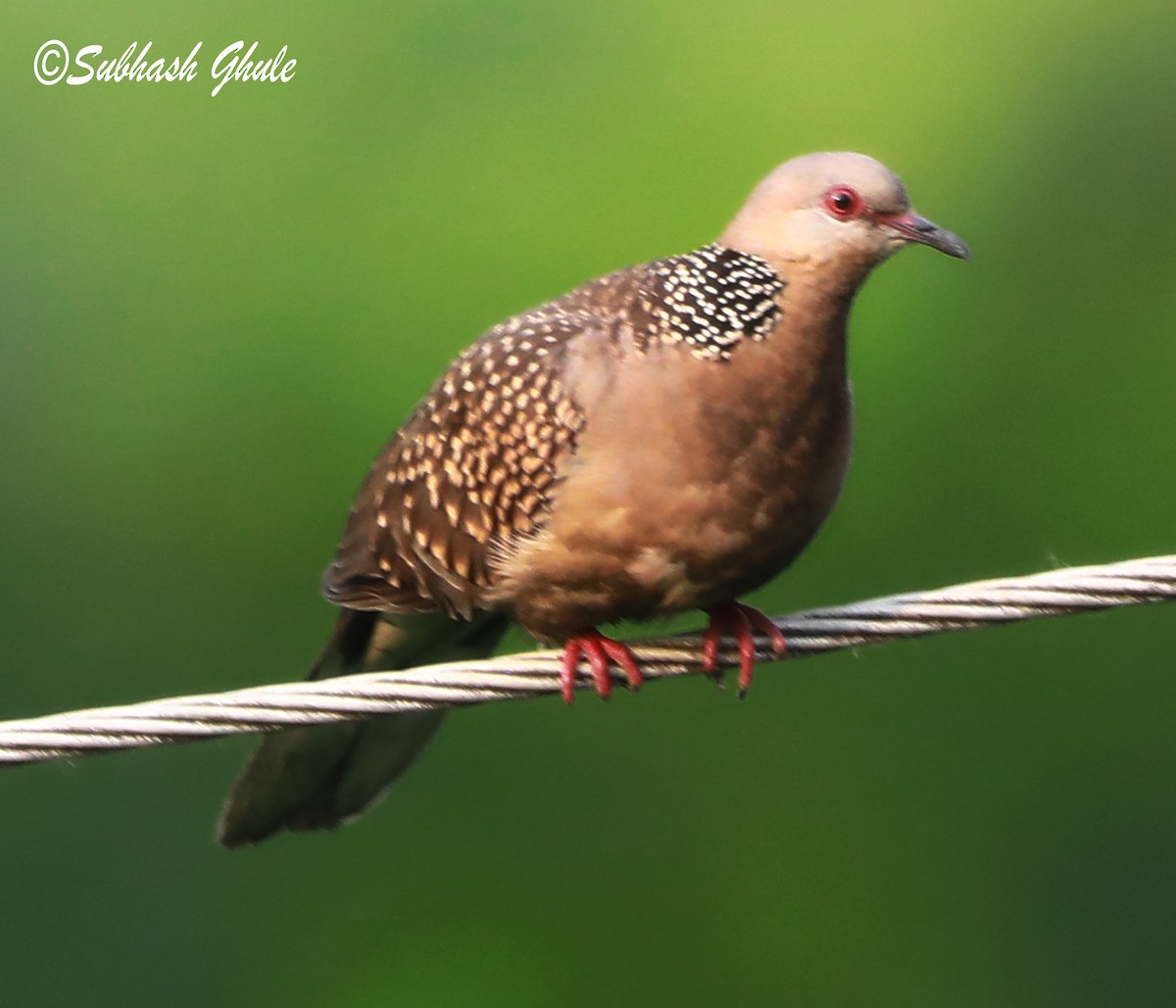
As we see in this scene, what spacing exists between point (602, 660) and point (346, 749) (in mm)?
843

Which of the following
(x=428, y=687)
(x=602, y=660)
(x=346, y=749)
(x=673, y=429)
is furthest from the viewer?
(x=346, y=749)

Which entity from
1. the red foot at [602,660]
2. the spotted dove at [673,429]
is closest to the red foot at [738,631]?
the spotted dove at [673,429]

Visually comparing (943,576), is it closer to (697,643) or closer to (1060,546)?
(1060,546)

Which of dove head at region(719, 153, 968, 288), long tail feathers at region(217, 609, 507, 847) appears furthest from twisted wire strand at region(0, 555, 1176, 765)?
long tail feathers at region(217, 609, 507, 847)

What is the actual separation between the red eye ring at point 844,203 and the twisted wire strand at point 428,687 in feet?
2.21

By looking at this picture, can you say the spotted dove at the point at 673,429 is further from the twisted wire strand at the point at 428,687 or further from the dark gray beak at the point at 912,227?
the twisted wire strand at the point at 428,687

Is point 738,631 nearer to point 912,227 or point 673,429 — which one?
point 673,429

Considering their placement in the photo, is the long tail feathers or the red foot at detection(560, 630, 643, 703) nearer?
the red foot at detection(560, 630, 643, 703)

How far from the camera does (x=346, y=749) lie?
3.68m

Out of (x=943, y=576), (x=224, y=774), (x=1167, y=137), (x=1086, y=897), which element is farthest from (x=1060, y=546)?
(x=224, y=774)

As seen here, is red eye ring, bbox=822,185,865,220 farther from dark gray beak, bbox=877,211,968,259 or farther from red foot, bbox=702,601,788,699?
red foot, bbox=702,601,788,699

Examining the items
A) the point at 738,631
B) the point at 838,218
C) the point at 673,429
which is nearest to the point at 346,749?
the point at 738,631

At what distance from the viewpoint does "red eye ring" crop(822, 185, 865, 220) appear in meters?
2.92

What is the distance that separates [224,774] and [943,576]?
7.51 ft
